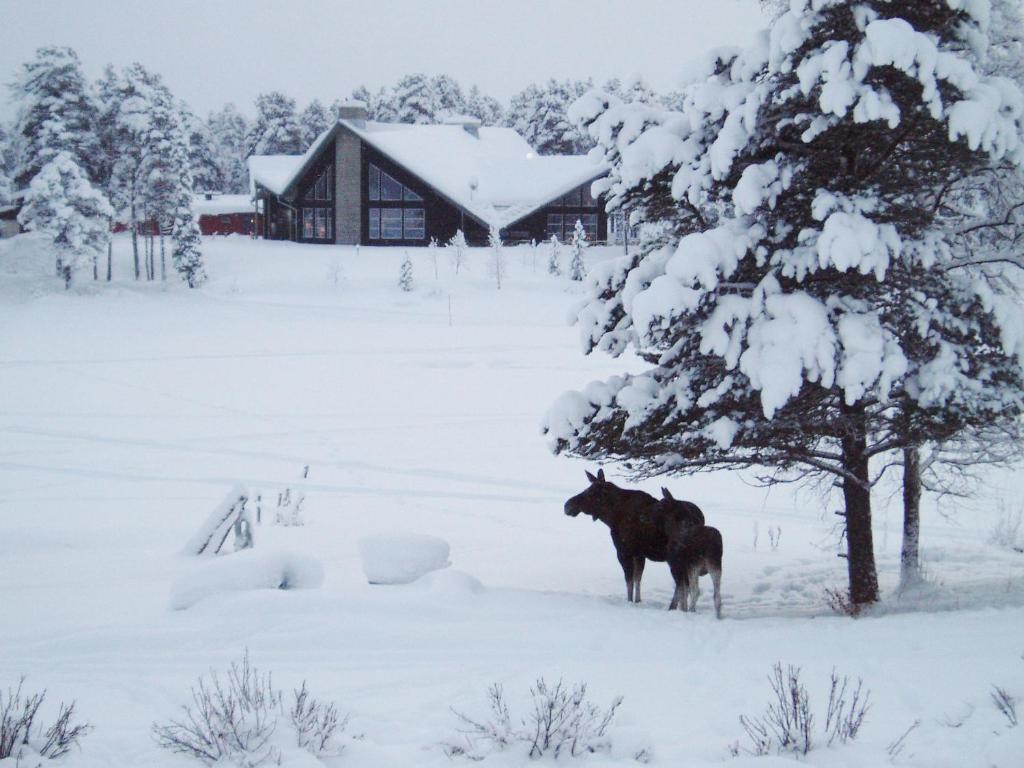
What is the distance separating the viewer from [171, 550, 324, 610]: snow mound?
7.84 metres

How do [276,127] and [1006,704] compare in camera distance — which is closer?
[1006,704]

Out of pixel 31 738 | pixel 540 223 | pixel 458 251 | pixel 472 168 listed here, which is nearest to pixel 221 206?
pixel 472 168

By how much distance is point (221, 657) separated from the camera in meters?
6.73

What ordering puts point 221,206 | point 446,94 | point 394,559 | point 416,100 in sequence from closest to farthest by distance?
point 394,559 < point 221,206 < point 416,100 < point 446,94

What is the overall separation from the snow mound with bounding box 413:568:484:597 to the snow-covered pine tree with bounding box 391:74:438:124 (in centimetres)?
8018

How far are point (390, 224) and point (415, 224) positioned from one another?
168 centimetres

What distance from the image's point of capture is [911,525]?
10.2m

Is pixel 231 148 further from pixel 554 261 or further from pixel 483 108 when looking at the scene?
pixel 554 261

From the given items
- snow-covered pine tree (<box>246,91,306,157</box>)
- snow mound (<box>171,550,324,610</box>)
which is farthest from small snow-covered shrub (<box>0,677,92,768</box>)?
snow-covered pine tree (<box>246,91,306,157</box>)

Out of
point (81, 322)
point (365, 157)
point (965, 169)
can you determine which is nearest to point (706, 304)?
point (965, 169)

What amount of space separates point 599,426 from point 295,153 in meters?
85.9

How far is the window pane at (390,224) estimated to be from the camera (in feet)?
189

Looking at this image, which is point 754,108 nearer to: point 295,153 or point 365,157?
point 365,157

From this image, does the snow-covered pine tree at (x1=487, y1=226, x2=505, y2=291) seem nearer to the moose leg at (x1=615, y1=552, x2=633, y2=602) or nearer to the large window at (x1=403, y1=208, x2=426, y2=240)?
the large window at (x1=403, y1=208, x2=426, y2=240)
